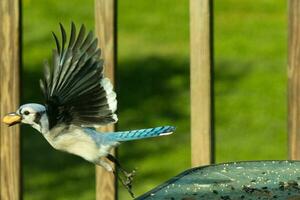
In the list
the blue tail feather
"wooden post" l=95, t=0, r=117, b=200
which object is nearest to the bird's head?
the blue tail feather

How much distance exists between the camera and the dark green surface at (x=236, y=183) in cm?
365

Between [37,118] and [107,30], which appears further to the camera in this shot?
[107,30]

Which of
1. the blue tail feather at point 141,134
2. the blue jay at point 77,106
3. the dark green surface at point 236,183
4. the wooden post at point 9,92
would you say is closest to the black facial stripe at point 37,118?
the blue jay at point 77,106

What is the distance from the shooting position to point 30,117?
3885 millimetres

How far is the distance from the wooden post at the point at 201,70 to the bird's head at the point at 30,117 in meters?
1.05

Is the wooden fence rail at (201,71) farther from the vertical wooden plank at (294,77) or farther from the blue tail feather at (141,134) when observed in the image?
the blue tail feather at (141,134)

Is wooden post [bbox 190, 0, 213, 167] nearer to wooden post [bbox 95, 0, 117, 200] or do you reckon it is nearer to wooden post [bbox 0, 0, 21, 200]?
wooden post [bbox 95, 0, 117, 200]

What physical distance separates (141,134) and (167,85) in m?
6.25

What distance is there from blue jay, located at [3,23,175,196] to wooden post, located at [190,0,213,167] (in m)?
0.86

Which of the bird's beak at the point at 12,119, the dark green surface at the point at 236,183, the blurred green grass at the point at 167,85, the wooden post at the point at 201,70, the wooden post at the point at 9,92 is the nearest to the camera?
the dark green surface at the point at 236,183

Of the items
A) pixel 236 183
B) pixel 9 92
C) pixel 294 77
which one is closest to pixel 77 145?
pixel 236 183

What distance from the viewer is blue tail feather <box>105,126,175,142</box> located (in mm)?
3652

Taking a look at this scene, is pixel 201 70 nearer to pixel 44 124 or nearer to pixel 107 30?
pixel 107 30

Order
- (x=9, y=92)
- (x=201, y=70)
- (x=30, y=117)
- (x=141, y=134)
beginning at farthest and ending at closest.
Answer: (x=9, y=92)
(x=201, y=70)
(x=30, y=117)
(x=141, y=134)
